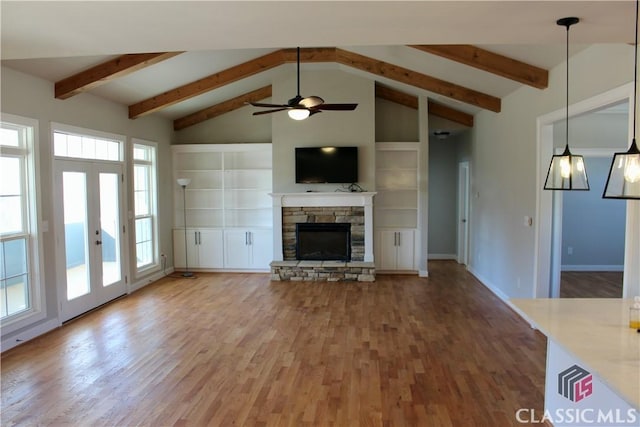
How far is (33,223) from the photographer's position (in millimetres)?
4363

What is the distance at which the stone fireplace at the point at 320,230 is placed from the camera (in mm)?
7039

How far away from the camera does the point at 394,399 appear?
3.09 m

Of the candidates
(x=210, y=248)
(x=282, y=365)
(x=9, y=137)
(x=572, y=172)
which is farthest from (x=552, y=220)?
(x=9, y=137)

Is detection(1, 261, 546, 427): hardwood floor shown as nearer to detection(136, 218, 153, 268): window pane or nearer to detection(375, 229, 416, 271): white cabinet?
detection(136, 218, 153, 268): window pane

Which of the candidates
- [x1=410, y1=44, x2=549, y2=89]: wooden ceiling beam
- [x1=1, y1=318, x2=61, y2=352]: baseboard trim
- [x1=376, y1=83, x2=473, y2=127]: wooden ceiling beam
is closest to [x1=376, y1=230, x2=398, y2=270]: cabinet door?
[x1=376, y1=83, x2=473, y2=127]: wooden ceiling beam

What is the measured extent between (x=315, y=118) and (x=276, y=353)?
4.44 metres

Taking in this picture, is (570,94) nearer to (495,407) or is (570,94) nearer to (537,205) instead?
(537,205)

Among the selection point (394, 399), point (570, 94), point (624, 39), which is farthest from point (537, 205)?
Answer: point (394, 399)

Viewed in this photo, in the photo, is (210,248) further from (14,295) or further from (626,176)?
(626,176)

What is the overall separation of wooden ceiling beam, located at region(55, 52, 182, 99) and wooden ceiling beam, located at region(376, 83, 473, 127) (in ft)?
13.2

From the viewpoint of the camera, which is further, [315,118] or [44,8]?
[315,118]

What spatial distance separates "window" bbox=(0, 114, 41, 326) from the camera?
13.3ft

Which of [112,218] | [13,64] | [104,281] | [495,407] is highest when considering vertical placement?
[13,64]

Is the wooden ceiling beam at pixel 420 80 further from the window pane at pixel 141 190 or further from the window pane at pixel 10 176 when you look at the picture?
the window pane at pixel 10 176
